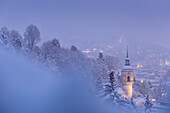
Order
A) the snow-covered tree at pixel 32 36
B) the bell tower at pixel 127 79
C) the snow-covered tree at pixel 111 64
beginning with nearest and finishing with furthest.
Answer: the bell tower at pixel 127 79 < the snow-covered tree at pixel 32 36 < the snow-covered tree at pixel 111 64

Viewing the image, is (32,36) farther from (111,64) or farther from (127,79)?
(127,79)

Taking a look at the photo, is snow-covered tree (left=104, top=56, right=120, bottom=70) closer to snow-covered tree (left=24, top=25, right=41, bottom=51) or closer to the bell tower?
the bell tower

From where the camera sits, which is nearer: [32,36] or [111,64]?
[32,36]

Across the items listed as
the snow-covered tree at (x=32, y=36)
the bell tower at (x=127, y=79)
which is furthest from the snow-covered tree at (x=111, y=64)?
the snow-covered tree at (x=32, y=36)

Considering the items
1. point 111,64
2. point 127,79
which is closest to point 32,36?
point 111,64

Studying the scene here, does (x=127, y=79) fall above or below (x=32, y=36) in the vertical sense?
below

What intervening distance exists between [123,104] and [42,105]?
918 centimetres

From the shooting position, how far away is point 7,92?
9.97m

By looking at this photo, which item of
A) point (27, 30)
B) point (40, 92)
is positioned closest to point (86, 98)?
point (40, 92)

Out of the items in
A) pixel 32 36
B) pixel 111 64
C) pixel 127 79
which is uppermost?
pixel 32 36

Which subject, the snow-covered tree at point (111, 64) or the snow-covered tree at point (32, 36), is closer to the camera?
the snow-covered tree at point (32, 36)

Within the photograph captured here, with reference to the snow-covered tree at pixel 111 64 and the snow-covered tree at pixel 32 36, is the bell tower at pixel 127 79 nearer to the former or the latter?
the snow-covered tree at pixel 111 64

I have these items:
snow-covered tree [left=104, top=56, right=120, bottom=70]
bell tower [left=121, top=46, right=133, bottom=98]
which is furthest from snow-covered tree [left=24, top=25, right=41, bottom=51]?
bell tower [left=121, top=46, right=133, bottom=98]

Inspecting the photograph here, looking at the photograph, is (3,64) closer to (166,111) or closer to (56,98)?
(56,98)
